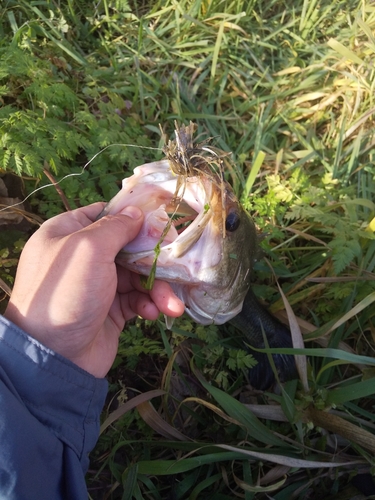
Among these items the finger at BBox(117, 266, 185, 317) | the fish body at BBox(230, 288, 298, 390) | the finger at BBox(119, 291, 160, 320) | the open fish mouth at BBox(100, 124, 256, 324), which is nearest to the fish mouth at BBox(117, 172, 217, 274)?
the open fish mouth at BBox(100, 124, 256, 324)

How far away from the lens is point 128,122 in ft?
10.4

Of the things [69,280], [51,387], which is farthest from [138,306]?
[51,387]

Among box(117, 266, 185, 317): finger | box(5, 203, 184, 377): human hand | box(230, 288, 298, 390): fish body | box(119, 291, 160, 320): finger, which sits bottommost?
box(230, 288, 298, 390): fish body

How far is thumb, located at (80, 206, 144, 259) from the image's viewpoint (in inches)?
62.1

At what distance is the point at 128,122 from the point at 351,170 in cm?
189

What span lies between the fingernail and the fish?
0.02 meters

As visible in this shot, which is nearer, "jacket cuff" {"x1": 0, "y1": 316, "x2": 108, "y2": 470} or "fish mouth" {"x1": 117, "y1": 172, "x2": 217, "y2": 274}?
"jacket cuff" {"x1": 0, "y1": 316, "x2": 108, "y2": 470}

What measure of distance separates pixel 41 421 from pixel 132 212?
34.8 inches

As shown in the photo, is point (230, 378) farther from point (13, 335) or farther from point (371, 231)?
point (13, 335)

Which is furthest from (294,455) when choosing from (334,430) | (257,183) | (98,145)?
(98,145)

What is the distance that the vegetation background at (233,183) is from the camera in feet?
A: 7.45

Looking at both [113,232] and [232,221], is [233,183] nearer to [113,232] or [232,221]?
[232,221]

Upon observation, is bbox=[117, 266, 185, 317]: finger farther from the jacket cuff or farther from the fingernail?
the jacket cuff

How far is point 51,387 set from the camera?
152cm
